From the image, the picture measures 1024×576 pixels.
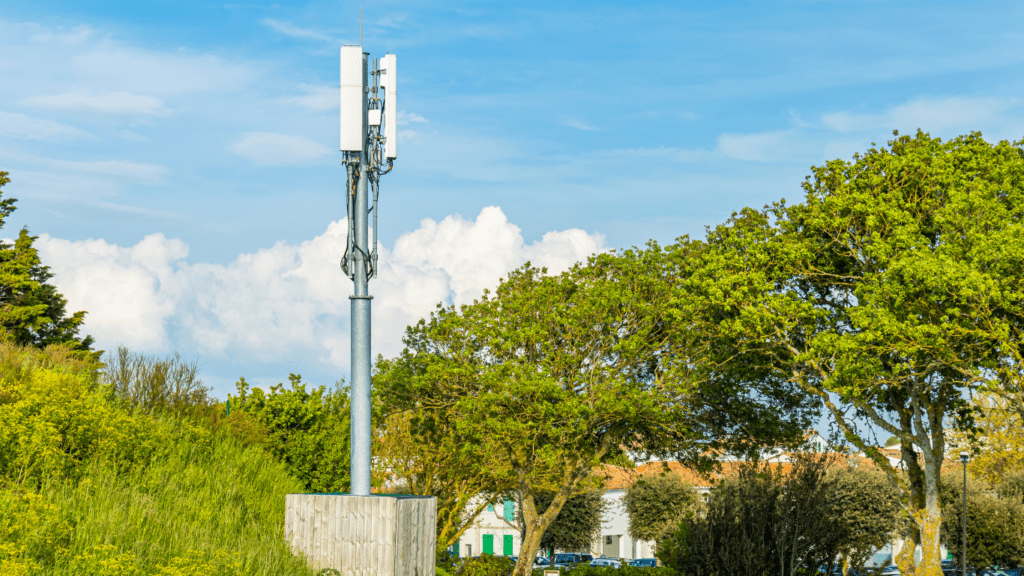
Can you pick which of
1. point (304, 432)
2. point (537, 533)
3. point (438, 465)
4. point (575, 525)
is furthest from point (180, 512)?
point (575, 525)

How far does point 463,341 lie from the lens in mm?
26656

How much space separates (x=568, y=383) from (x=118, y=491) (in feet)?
49.6

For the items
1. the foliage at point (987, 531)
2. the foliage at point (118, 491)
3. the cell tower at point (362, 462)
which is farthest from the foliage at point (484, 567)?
the foliage at point (987, 531)

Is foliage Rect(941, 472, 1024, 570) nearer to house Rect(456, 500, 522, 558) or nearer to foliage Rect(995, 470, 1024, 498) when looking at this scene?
foliage Rect(995, 470, 1024, 498)

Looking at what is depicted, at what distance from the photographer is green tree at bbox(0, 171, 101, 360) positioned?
110 ft

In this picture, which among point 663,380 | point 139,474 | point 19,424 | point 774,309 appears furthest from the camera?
point 663,380

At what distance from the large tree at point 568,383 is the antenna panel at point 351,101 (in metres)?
12.7

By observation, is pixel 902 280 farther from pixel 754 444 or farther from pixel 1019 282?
pixel 754 444

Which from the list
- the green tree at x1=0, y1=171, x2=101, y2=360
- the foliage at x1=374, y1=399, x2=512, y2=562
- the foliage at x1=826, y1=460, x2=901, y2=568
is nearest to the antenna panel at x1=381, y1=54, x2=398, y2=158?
the foliage at x1=374, y1=399, x2=512, y2=562

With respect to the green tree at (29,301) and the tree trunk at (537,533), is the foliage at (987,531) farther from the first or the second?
the green tree at (29,301)

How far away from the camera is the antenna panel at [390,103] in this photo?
12.2m

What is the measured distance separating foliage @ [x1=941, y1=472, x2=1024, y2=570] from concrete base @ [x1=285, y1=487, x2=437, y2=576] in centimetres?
3769

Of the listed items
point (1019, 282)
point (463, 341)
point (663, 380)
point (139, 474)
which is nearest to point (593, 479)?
point (663, 380)

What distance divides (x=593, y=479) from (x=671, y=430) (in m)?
2.86
